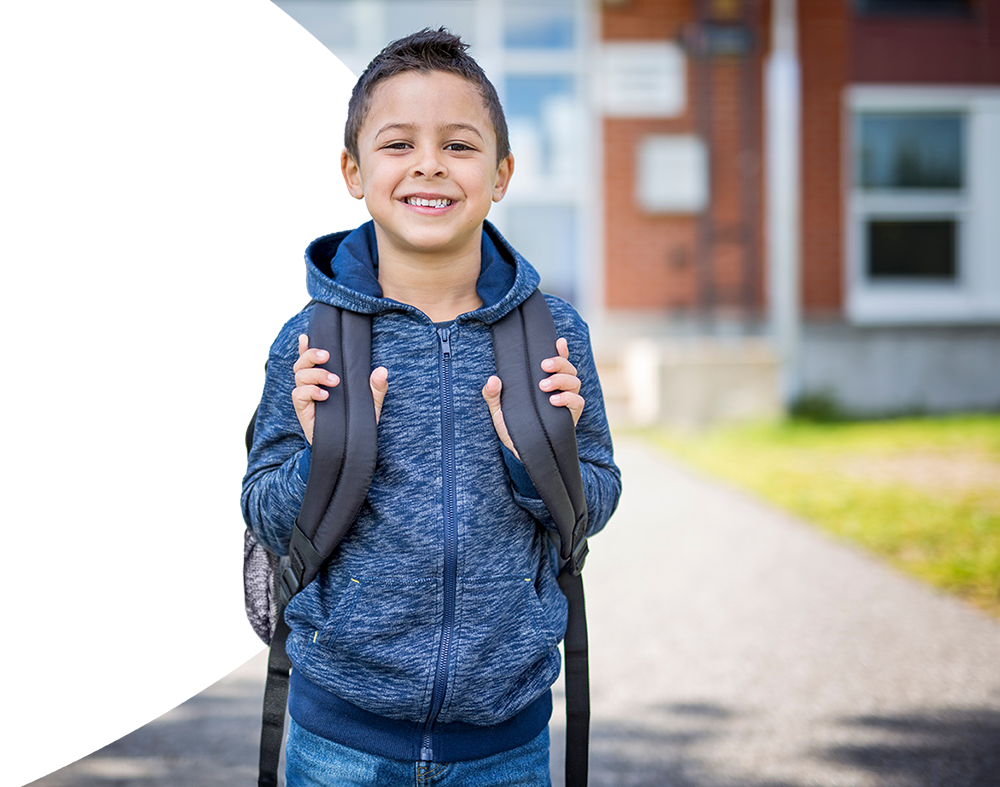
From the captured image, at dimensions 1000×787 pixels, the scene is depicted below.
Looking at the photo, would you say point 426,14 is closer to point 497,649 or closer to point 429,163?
point 429,163

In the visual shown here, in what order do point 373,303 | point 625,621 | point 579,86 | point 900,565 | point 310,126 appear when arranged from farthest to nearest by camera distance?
point 579,86 → point 900,565 → point 625,621 → point 310,126 → point 373,303

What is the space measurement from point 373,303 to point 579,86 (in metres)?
10.2

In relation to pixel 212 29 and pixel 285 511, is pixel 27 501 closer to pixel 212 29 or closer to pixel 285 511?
pixel 285 511

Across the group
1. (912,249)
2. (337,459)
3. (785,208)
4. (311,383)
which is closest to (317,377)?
(311,383)

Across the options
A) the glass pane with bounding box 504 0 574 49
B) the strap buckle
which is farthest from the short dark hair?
the glass pane with bounding box 504 0 574 49

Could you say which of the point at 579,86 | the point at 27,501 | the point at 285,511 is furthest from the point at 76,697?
the point at 579,86

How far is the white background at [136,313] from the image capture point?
6.14 feet

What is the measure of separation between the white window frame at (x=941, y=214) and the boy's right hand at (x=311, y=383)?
422 inches

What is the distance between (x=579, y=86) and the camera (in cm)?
1114

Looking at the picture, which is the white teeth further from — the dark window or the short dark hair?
the dark window

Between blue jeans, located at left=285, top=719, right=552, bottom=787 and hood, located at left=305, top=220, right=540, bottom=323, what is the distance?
69cm

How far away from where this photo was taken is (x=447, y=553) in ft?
4.99

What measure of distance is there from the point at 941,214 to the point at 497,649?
11.4m

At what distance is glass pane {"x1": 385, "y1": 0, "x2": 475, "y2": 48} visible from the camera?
1092 centimetres
